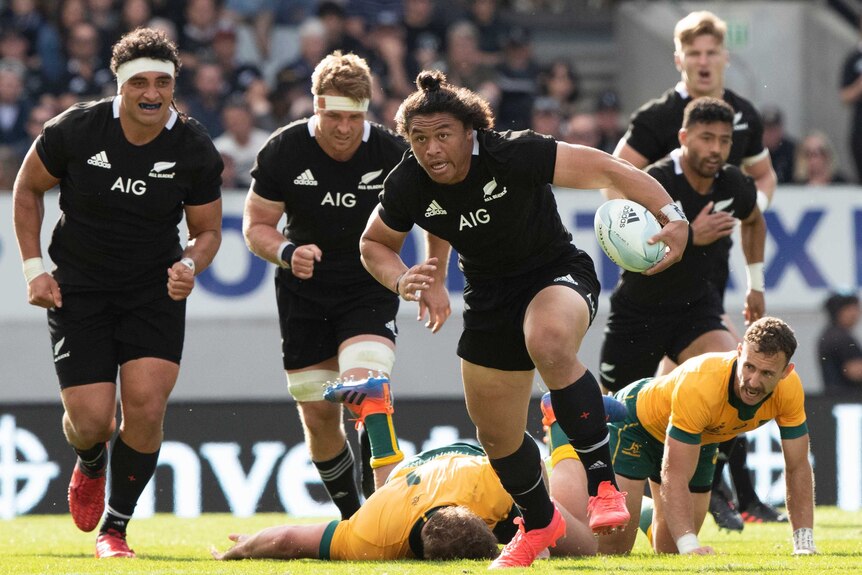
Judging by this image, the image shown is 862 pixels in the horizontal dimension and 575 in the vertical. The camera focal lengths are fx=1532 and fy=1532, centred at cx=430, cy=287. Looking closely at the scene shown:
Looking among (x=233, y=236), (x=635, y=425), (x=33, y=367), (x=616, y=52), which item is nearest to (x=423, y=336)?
(x=233, y=236)

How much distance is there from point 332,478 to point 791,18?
10149 millimetres

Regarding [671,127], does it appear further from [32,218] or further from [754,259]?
[32,218]

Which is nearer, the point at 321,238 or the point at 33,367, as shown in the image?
the point at 321,238

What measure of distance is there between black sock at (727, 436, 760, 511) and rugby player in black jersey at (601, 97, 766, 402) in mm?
943

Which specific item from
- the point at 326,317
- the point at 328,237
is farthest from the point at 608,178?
the point at 326,317

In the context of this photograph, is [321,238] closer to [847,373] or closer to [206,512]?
[206,512]

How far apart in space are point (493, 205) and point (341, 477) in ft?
8.85

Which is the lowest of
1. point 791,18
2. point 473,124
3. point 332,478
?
point 332,478

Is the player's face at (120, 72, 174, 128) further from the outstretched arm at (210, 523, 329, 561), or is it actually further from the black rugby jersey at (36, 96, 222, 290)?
the outstretched arm at (210, 523, 329, 561)

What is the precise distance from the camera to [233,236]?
45.8 ft

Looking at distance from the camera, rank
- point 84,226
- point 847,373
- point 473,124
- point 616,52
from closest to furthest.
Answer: point 473,124
point 84,226
point 847,373
point 616,52

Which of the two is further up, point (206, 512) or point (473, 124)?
point (473, 124)

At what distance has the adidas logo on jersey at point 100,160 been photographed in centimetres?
775

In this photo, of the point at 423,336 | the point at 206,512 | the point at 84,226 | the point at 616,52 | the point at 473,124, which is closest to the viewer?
the point at 473,124
